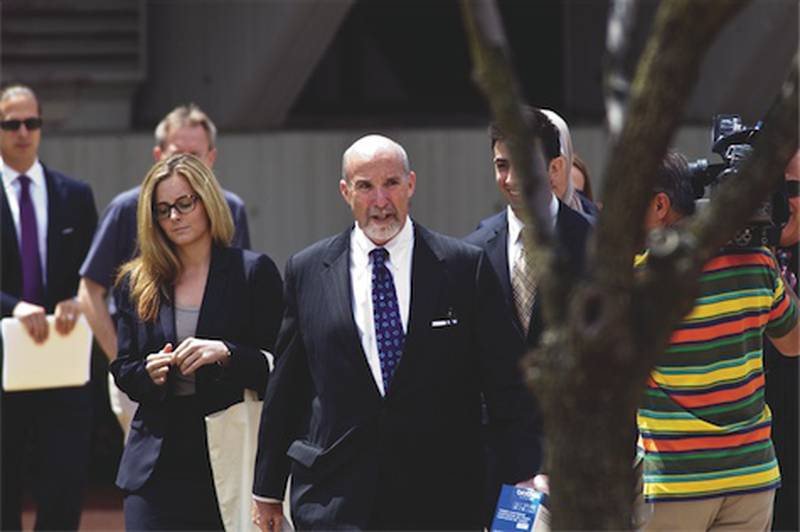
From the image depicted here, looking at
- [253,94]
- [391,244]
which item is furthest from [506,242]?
[253,94]

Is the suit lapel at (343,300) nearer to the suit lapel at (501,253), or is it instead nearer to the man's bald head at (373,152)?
the man's bald head at (373,152)

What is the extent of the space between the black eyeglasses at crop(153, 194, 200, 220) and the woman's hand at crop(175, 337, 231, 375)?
0.53 meters

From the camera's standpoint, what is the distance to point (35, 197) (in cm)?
862

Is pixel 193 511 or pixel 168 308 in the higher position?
pixel 168 308

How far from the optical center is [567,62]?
51.9 ft

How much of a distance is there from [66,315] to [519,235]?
2904 mm

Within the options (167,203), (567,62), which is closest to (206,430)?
(167,203)

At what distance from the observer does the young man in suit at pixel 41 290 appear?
27.5 feet

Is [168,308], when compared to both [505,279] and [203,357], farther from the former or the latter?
[505,279]

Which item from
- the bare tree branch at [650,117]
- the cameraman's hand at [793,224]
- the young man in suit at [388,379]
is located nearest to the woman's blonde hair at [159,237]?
the young man in suit at [388,379]

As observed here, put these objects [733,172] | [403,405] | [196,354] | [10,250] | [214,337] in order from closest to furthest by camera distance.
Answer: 1. [733,172]
2. [403,405]
3. [196,354]
4. [214,337]
5. [10,250]

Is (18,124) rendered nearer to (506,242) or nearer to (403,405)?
(506,242)

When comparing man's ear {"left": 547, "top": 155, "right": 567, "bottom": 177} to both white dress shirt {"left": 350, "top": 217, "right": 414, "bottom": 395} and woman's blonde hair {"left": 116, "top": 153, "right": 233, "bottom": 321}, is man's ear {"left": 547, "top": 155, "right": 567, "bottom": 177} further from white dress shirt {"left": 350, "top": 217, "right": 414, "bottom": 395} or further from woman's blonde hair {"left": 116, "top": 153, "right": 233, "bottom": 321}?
woman's blonde hair {"left": 116, "top": 153, "right": 233, "bottom": 321}

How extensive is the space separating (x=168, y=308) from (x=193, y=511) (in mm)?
726
